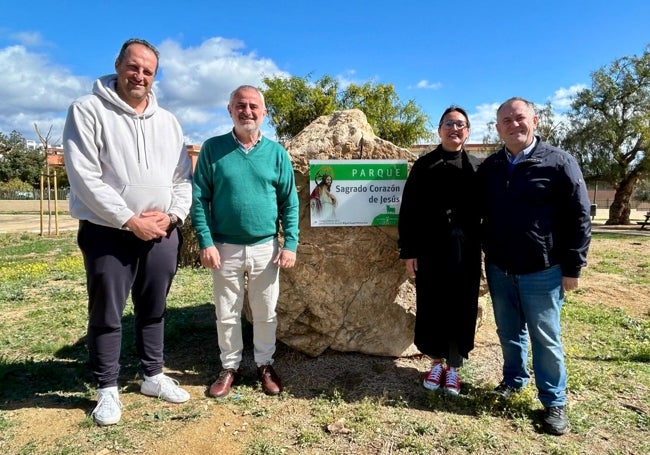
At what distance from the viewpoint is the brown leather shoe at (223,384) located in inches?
131

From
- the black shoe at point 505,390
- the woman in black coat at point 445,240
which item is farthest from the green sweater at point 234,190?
the black shoe at point 505,390

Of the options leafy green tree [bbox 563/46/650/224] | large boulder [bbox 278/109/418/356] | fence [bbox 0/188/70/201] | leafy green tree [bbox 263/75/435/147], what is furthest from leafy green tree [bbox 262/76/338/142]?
fence [bbox 0/188/70/201]

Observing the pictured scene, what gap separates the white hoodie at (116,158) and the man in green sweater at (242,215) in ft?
0.74

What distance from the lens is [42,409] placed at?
10.4 feet

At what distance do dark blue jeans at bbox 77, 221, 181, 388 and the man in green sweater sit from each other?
1.05 ft

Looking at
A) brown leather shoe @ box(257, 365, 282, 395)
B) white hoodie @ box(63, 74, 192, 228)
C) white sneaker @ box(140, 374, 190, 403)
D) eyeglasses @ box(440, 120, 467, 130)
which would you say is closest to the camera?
white hoodie @ box(63, 74, 192, 228)

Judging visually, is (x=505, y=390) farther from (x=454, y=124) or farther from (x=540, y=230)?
(x=454, y=124)

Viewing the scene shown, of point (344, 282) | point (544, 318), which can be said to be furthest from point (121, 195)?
point (544, 318)

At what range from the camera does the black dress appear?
316cm

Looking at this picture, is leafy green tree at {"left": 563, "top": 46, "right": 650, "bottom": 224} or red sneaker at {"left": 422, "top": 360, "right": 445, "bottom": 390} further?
leafy green tree at {"left": 563, "top": 46, "right": 650, "bottom": 224}

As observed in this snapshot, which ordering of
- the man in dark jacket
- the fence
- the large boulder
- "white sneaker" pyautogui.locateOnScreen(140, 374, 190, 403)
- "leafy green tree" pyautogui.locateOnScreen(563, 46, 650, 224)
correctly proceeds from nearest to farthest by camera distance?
the man in dark jacket < "white sneaker" pyautogui.locateOnScreen(140, 374, 190, 403) < the large boulder < "leafy green tree" pyautogui.locateOnScreen(563, 46, 650, 224) < the fence

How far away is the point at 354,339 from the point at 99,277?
2.09m

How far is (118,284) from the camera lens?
2922mm

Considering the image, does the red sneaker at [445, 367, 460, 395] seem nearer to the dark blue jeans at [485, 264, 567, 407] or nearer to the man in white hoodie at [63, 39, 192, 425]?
the dark blue jeans at [485, 264, 567, 407]
